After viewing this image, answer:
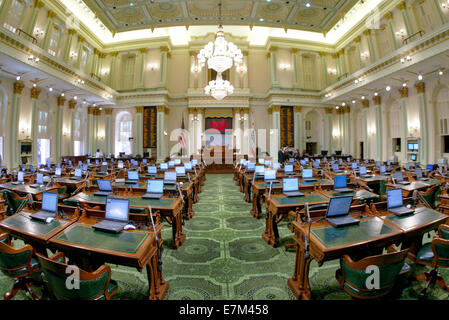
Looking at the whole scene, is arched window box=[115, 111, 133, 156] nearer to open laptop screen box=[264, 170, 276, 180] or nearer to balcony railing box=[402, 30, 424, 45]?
open laptop screen box=[264, 170, 276, 180]

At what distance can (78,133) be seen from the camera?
62.3ft

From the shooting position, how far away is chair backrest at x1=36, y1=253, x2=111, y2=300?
191 centimetres

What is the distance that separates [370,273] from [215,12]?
57.8ft

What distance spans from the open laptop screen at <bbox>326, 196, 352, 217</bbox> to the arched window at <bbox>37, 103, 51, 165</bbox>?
700 inches

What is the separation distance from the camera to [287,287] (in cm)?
308

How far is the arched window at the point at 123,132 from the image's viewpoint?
69.5 ft

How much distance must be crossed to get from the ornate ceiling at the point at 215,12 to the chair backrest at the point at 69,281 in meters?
15.9

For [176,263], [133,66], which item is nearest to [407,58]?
[176,263]

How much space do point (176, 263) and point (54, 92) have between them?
17.1 meters

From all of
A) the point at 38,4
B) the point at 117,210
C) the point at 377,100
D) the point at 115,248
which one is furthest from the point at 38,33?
the point at 377,100

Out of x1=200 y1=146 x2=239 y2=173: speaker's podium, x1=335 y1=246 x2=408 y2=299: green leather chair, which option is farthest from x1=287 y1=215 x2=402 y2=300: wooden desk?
x1=200 y1=146 x2=239 y2=173: speaker's podium

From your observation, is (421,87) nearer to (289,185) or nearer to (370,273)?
(289,185)

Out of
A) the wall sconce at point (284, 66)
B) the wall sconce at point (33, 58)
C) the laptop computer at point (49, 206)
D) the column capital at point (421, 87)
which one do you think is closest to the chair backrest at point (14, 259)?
the laptop computer at point (49, 206)

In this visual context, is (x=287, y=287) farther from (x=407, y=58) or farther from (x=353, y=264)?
(x=407, y=58)
